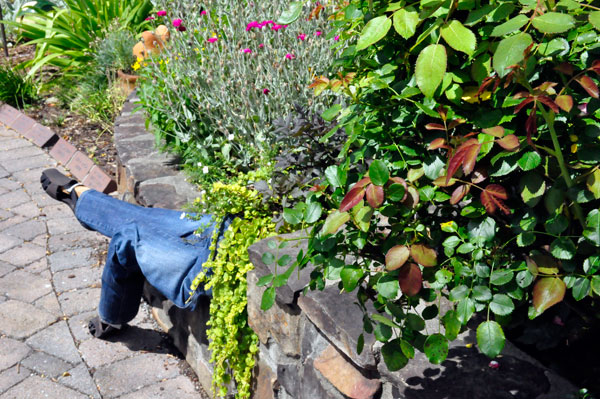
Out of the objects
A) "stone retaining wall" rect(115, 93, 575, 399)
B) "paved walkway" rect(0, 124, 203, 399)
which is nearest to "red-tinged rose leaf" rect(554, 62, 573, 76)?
"stone retaining wall" rect(115, 93, 575, 399)

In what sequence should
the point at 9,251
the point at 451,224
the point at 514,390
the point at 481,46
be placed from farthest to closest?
the point at 9,251, the point at 514,390, the point at 451,224, the point at 481,46

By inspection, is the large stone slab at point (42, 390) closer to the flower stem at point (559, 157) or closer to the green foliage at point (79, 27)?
the flower stem at point (559, 157)

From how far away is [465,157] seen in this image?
1.12 meters

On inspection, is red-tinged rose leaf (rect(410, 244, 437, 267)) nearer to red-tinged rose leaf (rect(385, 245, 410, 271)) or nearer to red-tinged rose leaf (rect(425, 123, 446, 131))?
red-tinged rose leaf (rect(385, 245, 410, 271))

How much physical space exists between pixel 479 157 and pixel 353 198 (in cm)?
25

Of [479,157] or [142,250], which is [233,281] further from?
[479,157]

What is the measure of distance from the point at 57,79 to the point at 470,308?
5768 mm

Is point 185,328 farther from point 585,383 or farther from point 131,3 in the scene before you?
point 131,3

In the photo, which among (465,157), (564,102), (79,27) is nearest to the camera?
(564,102)

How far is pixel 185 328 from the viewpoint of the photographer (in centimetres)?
297

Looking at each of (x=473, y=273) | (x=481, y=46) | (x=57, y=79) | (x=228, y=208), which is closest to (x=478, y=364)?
(x=473, y=273)

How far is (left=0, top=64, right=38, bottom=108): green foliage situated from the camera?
582cm

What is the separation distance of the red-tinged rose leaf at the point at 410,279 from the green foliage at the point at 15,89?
543cm

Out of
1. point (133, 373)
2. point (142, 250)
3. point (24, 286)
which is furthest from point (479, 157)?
point (24, 286)
